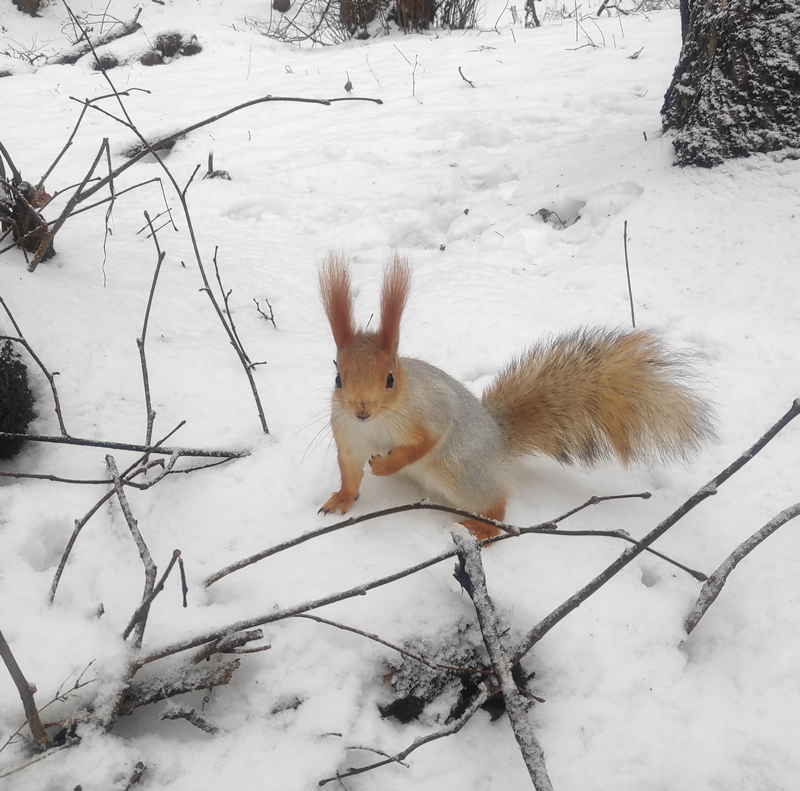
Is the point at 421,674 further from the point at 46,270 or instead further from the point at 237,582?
the point at 46,270

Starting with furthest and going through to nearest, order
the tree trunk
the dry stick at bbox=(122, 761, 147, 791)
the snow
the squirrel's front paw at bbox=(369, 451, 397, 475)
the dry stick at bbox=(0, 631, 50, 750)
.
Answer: the tree trunk < the squirrel's front paw at bbox=(369, 451, 397, 475) < the snow < the dry stick at bbox=(122, 761, 147, 791) < the dry stick at bbox=(0, 631, 50, 750)

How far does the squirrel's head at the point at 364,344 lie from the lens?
1.39m

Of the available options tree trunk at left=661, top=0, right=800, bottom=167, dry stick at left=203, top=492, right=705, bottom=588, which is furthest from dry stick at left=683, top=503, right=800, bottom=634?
tree trunk at left=661, top=0, right=800, bottom=167

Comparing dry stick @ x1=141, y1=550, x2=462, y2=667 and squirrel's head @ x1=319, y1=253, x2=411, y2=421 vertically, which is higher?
squirrel's head @ x1=319, y1=253, x2=411, y2=421

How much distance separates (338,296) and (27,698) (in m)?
0.97

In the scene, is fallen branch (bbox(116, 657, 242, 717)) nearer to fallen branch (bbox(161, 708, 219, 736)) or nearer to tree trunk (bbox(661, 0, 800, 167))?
fallen branch (bbox(161, 708, 219, 736))

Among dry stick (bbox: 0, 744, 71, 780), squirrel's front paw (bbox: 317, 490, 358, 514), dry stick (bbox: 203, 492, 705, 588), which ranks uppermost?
dry stick (bbox: 203, 492, 705, 588)

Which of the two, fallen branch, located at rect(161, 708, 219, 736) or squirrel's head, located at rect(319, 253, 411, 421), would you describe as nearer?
fallen branch, located at rect(161, 708, 219, 736)

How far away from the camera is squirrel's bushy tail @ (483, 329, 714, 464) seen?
159cm

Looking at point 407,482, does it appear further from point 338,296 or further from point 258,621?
point 258,621

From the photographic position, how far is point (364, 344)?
4.72 feet

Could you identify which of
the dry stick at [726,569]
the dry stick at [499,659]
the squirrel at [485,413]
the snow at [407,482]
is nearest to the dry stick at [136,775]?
the snow at [407,482]

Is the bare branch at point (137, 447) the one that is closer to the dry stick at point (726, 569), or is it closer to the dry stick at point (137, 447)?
the dry stick at point (137, 447)

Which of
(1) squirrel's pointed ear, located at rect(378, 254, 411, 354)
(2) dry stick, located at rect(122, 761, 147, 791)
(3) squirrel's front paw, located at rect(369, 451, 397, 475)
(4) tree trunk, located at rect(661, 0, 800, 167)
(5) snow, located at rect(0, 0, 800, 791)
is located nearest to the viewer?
(2) dry stick, located at rect(122, 761, 147, 791)
